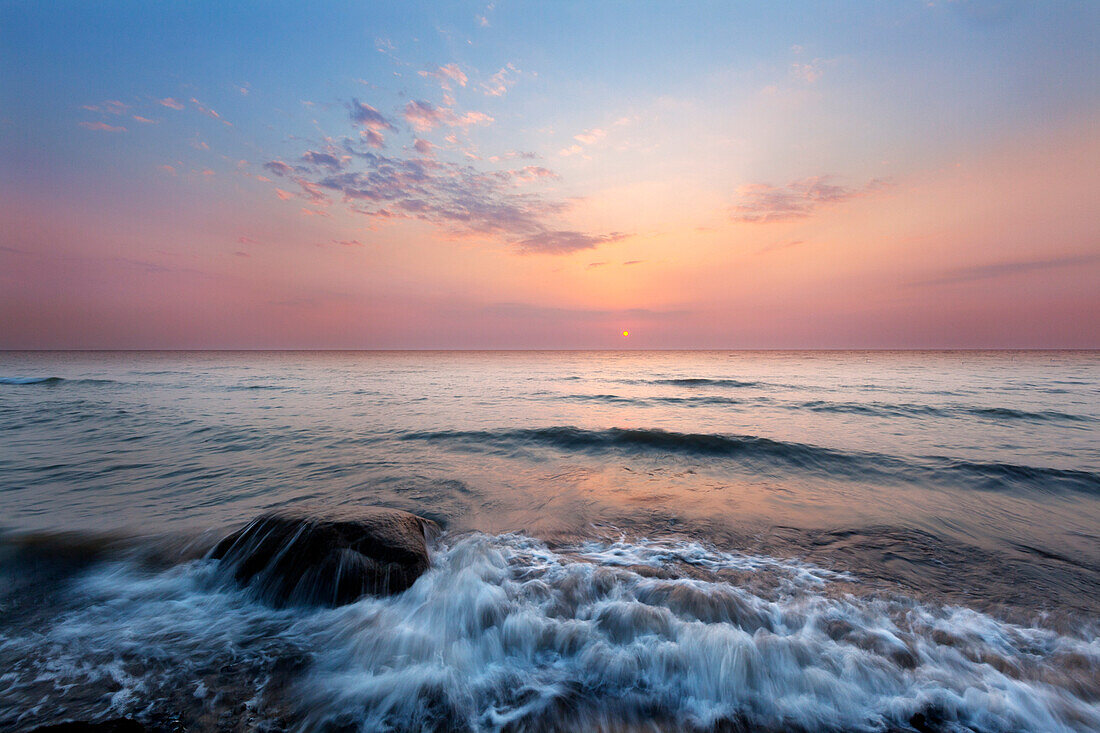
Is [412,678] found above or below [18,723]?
below

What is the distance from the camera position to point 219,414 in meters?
16.9

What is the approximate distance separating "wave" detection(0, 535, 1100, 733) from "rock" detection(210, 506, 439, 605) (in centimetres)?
21

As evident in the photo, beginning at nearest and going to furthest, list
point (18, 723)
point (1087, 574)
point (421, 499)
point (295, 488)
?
point (18, 723)
point (1087, 574)
point (421, 499)
point (295, 488)

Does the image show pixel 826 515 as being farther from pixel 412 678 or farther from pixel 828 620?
pixel 412 678

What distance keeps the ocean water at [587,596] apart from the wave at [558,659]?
0.07 ft

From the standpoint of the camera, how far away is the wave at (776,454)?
8.77 meters

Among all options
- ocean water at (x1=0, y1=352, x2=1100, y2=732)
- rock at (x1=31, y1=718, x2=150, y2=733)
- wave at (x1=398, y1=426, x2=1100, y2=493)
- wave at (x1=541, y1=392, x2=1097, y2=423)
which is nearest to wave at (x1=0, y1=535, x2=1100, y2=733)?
ocean water at (x1=0, y1=352, x2=1100, y2=732)

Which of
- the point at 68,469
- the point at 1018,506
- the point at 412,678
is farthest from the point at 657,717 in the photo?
the point at 68,469

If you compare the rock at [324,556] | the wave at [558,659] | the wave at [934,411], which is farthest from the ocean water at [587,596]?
the wave at [934,411]

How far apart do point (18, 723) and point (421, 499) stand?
5.10 metres

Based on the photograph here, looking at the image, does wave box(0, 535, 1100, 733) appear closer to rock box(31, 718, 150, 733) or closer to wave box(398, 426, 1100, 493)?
rock box(31, 718, 150, 733)

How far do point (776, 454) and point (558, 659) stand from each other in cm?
960

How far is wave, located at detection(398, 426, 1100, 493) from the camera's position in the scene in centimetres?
877

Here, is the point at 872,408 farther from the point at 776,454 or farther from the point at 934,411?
the point at 776,454
